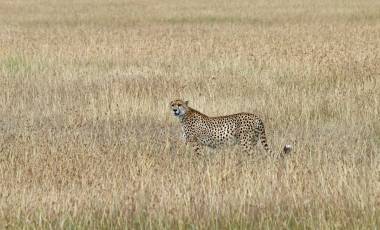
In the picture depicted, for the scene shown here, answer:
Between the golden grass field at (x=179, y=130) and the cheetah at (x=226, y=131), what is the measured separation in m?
0.13

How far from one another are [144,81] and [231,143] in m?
5.29

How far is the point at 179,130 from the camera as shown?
10867 millimetres

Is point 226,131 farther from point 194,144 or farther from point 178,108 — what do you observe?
point 178,108

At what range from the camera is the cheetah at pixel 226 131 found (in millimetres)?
8938

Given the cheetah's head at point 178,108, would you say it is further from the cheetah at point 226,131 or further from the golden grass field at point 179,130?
the golden grass field at point 179,130

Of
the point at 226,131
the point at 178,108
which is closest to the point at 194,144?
the point at 226,131

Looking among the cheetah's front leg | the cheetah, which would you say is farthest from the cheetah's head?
the cheetah's front leg

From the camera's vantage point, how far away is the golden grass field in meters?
6.29

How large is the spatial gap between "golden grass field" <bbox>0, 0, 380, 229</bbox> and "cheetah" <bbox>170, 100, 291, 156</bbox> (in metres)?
0.13

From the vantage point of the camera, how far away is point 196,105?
12086 millimetres

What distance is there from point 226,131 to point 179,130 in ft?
6.36

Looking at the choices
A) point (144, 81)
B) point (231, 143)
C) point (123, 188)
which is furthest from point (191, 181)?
point (144, 81)

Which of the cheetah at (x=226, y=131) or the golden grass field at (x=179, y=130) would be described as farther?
the cheetah at (x=226, y=131)

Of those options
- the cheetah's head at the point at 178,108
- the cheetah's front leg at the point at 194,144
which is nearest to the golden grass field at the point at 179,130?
the cheetah's front leg at the point at 194,144
